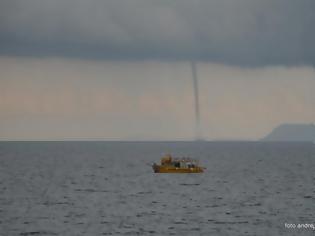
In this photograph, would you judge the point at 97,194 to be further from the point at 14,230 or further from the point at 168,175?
the point at 168,175

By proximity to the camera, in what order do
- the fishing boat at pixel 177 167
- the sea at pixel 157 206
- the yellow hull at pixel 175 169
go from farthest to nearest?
the fishing boat at pixel 177 167 → the yellow hull at pixel 175 169 → the sea at pixel 157 206

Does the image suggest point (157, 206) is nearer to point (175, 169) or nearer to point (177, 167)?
point (177, 167)

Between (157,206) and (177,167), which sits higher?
(177,167)

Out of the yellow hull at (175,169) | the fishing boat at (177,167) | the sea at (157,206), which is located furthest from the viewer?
the fishing boat at (177,167)

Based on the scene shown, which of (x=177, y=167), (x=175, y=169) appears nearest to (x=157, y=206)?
(x=177, y=167)

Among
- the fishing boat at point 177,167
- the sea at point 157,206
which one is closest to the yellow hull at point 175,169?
the fishing boat at point 177,167

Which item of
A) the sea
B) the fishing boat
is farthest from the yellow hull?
the sea

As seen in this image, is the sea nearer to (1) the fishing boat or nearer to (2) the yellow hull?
(2) the yellow hull

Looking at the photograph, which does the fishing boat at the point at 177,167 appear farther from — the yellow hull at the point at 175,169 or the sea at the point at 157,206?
the sea at the point at 157,206

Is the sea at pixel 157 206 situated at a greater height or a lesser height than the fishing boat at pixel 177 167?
lesser

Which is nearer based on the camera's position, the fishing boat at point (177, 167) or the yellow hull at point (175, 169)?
the yellow hull at point (175, 169)

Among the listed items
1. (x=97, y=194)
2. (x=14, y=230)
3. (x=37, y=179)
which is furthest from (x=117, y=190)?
(x=14, y=230)

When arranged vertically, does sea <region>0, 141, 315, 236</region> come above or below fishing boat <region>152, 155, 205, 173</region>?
below

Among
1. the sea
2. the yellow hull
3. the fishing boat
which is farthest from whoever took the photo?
the fishing boat
